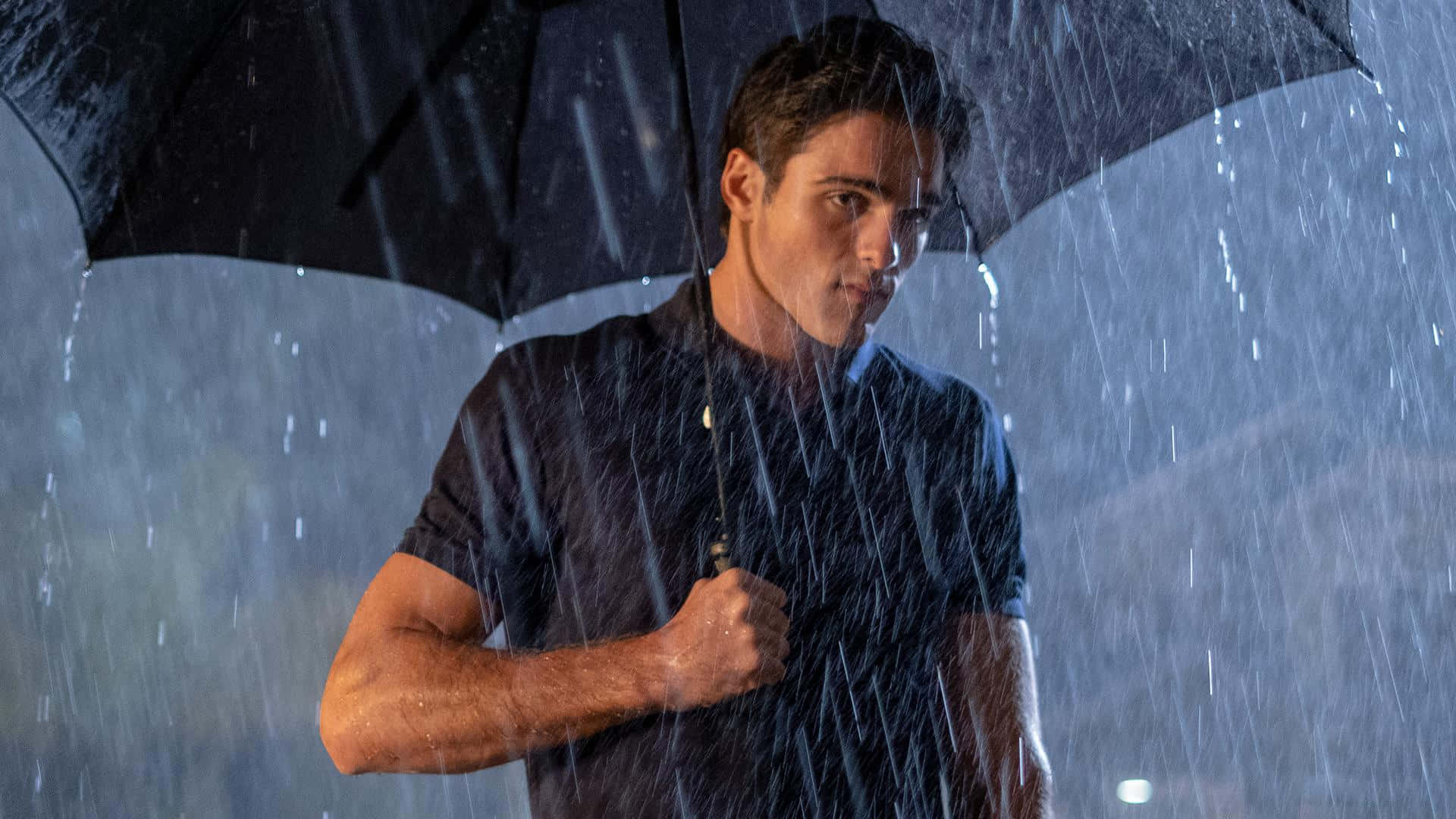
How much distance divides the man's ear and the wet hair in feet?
0.04

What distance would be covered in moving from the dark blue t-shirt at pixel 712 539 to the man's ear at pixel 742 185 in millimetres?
178

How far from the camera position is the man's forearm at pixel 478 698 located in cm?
126

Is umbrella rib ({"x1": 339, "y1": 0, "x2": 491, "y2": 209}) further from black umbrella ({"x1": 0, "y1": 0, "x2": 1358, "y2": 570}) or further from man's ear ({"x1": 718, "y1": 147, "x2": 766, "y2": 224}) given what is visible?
man's ear ({"x1": 718, "y1": 147, "x2": 766, "y2": 224})

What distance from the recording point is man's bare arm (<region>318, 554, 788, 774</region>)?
4.02 ft

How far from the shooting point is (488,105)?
5.91ft

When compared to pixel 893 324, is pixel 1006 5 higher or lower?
lower

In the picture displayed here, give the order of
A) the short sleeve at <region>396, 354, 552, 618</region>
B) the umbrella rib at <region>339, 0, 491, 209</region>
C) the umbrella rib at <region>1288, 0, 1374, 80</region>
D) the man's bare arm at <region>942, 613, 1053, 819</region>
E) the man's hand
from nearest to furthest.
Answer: the man's hand
the short sleeve at <region>396, 354, 552, 618</region>
the man's bare arm at <region>942, 613, 1053, 819</region>
the umbrella rib at <region>1288, 0, 1374, 80</region>
the umbrella rib at <region>339, 0, 491, 209</region>

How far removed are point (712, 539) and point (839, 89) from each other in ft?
2.06

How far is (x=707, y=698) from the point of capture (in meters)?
1.24

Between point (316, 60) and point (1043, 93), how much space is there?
102 centimetres

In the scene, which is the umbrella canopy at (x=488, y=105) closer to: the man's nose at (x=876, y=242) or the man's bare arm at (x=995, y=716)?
the man's nose at (x=876, y=242)

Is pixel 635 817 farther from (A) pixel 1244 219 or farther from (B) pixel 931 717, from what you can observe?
(A) pixel 1244 219

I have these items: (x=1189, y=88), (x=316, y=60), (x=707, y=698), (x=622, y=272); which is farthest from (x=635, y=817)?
(x=1189, y=88)

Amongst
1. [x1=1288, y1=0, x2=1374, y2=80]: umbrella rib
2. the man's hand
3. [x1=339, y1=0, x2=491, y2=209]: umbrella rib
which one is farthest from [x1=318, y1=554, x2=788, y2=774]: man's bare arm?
[x1=1288, y1=0, x2=1374, y2=80]: umbrella rib
